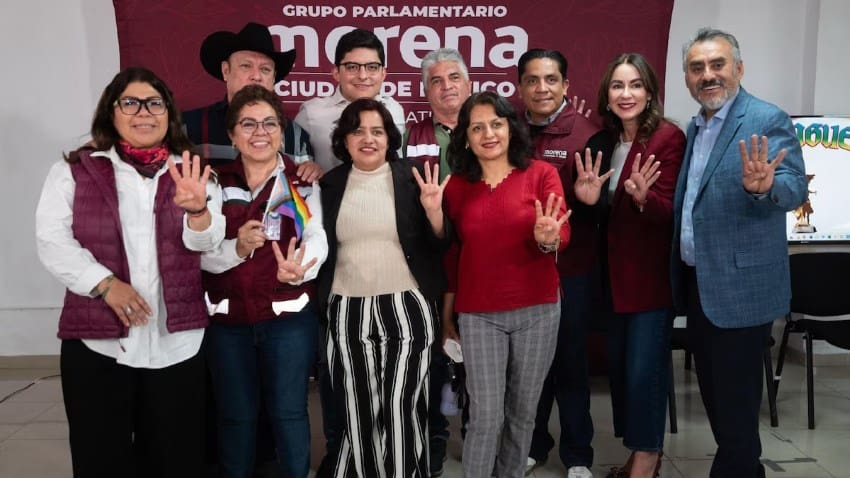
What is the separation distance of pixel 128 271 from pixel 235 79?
1.07 m

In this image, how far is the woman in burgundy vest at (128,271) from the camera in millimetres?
1998

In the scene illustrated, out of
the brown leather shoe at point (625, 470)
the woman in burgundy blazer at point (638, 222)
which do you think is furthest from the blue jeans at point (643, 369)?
the brown leather shoe at point (625, 470)

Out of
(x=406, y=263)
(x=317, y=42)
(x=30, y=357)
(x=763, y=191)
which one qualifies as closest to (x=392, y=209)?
(x=406, y=263)

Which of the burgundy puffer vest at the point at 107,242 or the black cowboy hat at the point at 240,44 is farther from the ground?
the black cowboy hat at the point at 240,44

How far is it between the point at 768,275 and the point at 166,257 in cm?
194

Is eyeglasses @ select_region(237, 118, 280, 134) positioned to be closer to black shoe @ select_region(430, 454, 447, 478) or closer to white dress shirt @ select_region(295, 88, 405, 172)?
white dress shirt @ select_region(295, 88, 405, 172)

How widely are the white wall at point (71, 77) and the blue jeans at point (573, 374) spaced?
6.88 ft

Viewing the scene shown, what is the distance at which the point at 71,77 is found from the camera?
165 inches

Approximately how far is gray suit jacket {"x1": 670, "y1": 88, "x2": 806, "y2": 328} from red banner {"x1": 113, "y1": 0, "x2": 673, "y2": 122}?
188 cm

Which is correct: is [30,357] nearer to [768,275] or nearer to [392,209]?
[392,209]

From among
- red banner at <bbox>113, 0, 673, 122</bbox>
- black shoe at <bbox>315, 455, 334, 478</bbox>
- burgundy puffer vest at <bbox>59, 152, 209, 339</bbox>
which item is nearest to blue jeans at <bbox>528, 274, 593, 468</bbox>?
black shoe at <bbox>315, 455, 334, 478</bbox>

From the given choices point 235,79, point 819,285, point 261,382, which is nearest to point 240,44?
point 235,79

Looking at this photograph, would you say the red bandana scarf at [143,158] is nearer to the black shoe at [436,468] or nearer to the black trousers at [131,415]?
the black trousers at [131,415]

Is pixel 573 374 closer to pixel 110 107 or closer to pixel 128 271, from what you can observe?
pixel 128 271
